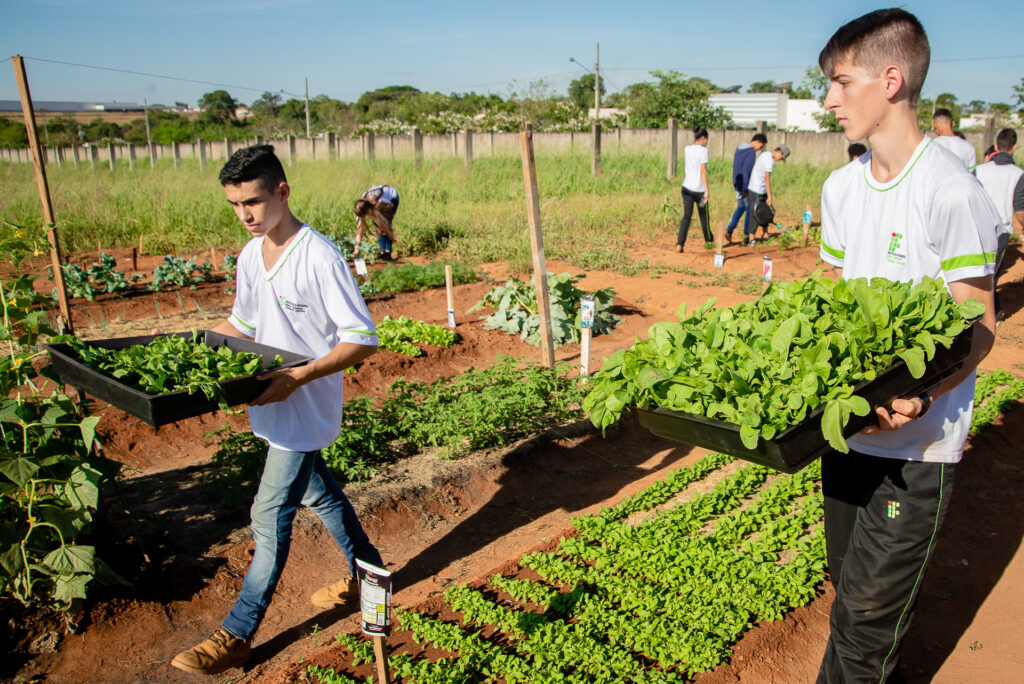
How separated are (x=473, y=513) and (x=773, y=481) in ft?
6.33

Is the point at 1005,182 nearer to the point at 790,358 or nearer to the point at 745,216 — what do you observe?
the point at 745,216

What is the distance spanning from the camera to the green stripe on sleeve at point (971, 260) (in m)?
2.11

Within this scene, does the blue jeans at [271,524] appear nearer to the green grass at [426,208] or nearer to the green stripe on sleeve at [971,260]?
the green stripe on sleeve at [971,260]

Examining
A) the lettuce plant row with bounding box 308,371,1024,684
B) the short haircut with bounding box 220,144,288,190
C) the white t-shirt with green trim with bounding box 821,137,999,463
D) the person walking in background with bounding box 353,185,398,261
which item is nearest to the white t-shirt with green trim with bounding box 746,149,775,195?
the person walking in background with bounding box 353,185,398,261

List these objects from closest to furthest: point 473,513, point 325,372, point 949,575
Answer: point 325,372
point 949,575
point 473,513

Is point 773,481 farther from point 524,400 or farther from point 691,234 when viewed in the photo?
point 691,234

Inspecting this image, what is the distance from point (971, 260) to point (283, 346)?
254 cm

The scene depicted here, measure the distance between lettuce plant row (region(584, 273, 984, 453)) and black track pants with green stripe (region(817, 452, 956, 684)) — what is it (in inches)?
16.4

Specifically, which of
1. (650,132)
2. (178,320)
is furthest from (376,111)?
(178,320)

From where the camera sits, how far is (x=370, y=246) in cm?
1145

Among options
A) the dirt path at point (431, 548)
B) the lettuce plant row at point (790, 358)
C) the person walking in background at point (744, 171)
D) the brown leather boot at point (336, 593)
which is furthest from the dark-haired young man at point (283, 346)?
the person walking in background at point (744, 171)

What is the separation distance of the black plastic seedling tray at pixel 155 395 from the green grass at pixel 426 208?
315 inches

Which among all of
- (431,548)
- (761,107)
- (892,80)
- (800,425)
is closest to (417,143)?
(431,548)

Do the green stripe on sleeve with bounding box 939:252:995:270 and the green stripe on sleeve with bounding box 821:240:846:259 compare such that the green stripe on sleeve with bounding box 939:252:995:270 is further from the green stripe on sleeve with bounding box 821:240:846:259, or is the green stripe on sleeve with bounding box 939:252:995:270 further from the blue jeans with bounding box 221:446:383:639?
the blue jeans with bounding box 221:446:383:639
